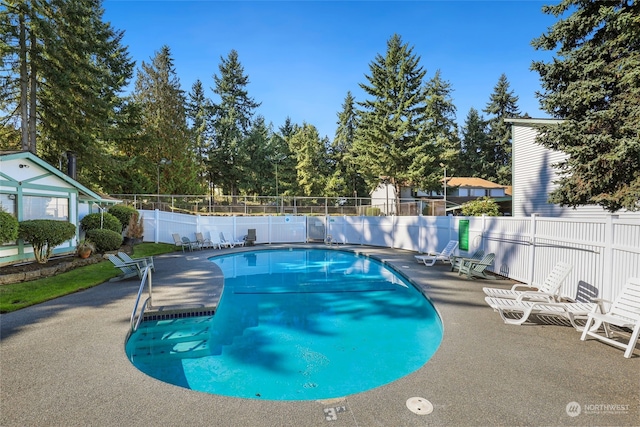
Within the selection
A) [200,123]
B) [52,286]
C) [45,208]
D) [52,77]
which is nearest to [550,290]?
[52,286]

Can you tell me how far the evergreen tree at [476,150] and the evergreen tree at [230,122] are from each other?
29.6 metres

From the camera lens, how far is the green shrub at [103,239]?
487 inches

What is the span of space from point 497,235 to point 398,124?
20.8 m

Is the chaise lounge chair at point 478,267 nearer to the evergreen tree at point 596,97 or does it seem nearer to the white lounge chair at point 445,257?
the white lounge chair at point 445,257

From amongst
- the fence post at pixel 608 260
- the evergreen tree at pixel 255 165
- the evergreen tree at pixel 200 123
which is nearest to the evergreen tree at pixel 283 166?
the evergreen tree at pixel 255 165

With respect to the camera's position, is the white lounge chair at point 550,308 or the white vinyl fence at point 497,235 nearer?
the white lounge chair at point 550,308

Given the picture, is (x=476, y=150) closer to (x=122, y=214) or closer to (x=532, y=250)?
(x=532, y=250)

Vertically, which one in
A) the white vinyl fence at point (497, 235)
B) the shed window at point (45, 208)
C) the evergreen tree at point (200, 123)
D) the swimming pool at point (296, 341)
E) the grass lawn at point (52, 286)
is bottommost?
the swimming pool at point (296, 341)

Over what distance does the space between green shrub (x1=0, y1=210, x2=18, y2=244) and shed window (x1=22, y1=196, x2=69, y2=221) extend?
149cm

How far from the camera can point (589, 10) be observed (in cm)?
834

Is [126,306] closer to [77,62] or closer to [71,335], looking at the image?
[71,335]

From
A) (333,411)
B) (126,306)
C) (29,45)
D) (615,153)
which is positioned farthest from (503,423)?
(29,45)

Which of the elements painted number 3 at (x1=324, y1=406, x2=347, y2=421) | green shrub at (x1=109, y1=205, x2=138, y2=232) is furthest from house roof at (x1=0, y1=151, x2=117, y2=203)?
painted number 3 at (x1=324, y1=406, x2=347, y2=421)

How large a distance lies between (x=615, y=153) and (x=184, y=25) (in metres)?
13.7
